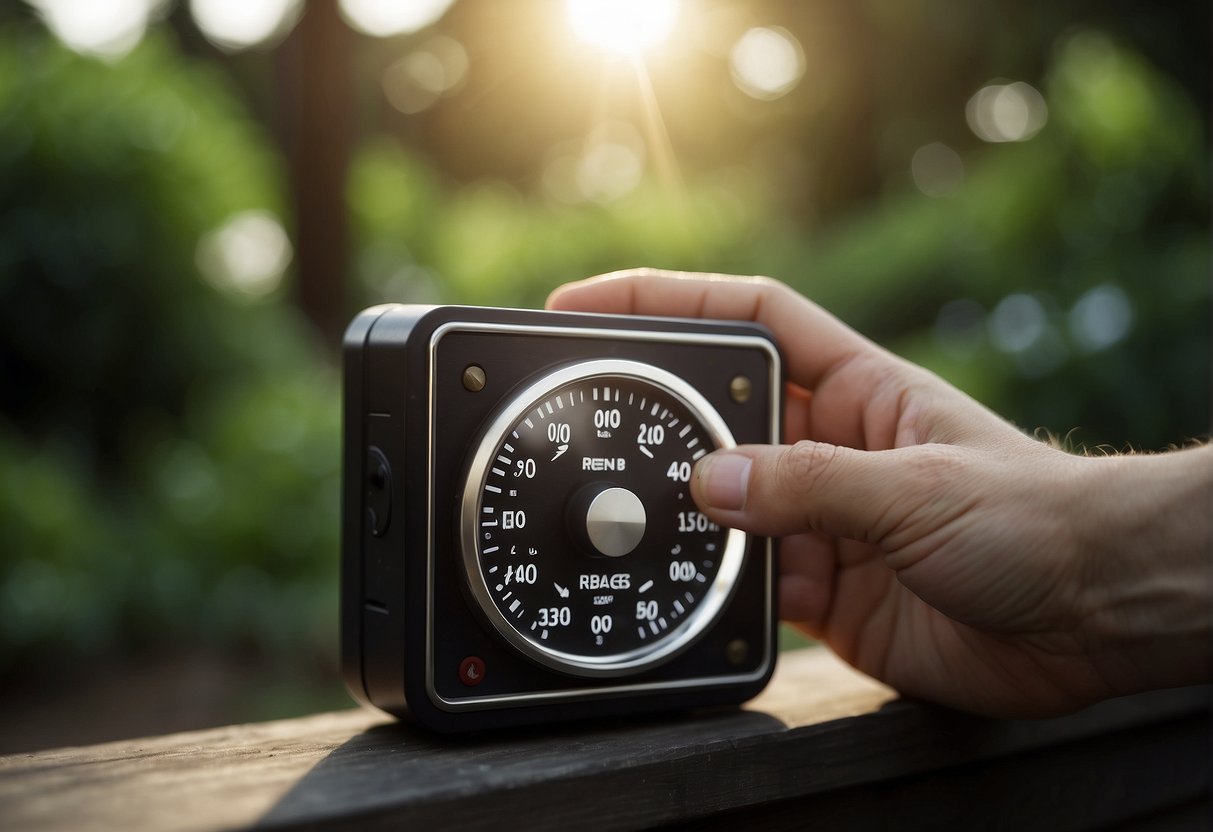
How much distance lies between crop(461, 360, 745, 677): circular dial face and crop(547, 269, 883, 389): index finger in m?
0.18

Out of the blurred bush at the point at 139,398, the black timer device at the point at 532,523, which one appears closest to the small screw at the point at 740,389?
the black timer device at the point at 532,523

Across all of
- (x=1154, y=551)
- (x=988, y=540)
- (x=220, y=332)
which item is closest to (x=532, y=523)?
(x=988, y=540)

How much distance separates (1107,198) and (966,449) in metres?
3.35

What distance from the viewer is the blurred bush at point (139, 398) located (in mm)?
3307

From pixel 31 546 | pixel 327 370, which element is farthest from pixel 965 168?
pixel 31 546

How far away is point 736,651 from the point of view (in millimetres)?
1015

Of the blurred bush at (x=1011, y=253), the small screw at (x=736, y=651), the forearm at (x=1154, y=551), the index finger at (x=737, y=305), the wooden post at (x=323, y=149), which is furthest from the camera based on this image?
the wooden post at (x=323, y=149)

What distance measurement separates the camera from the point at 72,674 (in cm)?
328

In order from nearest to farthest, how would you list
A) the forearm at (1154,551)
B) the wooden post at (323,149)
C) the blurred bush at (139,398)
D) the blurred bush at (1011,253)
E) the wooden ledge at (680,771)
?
1. the wooden ledge at (680,771)
2. the forearm at (1154,551)
3. the blurred bush at (139,398)
4. the blurred bush at (1011,253)
5. the wooden post at (323,149)

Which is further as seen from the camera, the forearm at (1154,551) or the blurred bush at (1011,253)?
the blurred bush at (1011,253)

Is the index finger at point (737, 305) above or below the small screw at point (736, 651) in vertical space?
above

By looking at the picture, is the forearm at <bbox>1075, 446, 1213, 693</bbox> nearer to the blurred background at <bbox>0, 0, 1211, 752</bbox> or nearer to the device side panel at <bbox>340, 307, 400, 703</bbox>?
the device side panel at <bbox>340, 307, 400, 703</bbox>

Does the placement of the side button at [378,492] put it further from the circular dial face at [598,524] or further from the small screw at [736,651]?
the small screw at [736,651]

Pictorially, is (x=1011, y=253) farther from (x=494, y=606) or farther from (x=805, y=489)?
(x=494, y=606)
